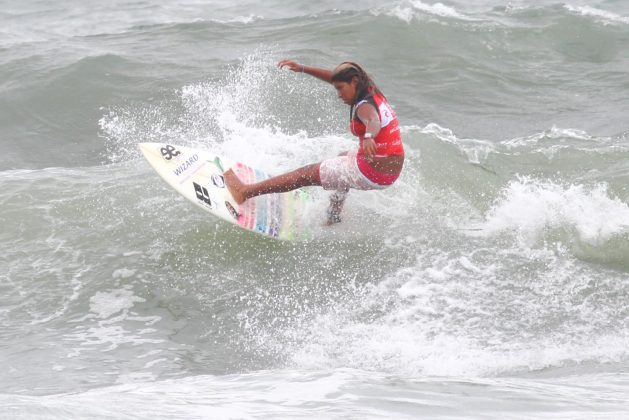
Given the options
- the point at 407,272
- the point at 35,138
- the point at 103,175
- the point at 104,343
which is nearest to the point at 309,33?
the point at 35,138

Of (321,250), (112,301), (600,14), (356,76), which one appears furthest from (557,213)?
(600,14)

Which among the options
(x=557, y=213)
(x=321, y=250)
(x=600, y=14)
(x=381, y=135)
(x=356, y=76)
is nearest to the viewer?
(x=356, y=76)

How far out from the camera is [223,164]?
26.8ft

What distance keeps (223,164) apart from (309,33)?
8233 mm

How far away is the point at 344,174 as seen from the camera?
7348mm

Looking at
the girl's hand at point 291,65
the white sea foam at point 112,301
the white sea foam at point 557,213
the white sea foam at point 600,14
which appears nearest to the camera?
the white sea foam at point 112,301

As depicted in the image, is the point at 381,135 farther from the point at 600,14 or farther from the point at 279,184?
the point at 600,14

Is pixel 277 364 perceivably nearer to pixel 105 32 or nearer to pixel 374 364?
pixel 374 364

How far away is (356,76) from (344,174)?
2.95 feet

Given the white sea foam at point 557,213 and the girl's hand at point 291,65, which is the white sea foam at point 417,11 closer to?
the white sea foam at point 557,213

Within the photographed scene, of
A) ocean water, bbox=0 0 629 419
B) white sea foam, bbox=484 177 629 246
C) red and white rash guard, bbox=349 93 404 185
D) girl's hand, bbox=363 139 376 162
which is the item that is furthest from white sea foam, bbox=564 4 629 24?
girl's hand, bbox=363 139 376 162

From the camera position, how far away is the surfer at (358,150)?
22.5 feet

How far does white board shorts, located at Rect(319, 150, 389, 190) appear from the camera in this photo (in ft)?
24.0

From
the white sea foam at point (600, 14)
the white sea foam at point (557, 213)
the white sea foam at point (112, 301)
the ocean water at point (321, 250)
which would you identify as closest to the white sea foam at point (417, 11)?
the ocean water at point (321, 250)
